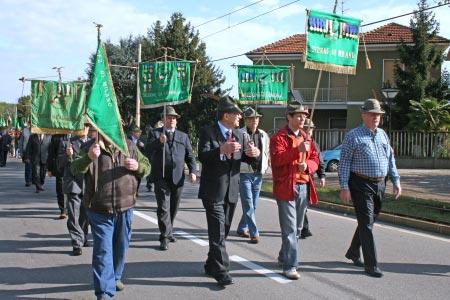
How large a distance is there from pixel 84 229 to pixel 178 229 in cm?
194

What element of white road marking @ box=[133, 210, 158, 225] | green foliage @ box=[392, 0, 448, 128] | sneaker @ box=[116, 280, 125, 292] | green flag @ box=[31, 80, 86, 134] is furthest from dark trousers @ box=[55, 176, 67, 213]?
green foliage @ box=[392, 0, 448, 128]

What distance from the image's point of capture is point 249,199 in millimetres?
8555

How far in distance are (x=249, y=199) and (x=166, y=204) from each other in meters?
1.38

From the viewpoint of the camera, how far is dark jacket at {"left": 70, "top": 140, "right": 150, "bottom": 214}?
532cm

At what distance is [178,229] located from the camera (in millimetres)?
9594

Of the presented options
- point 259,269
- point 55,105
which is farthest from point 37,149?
point 259,269

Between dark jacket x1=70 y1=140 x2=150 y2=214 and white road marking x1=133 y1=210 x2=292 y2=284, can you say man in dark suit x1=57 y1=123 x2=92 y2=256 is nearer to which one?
white road marking x1=133 y1=210 x2=292 y2=284

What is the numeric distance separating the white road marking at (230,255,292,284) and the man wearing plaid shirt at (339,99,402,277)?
1.08 m

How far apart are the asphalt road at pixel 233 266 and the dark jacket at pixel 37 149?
5034mm

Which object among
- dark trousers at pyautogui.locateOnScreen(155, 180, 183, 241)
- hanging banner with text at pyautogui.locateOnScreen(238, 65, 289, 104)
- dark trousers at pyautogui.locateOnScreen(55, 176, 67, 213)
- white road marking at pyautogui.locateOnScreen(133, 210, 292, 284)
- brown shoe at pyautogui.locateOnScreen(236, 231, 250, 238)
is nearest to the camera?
white road marking at pyautogui.locateOnScreen(133, 210, 292, 284)

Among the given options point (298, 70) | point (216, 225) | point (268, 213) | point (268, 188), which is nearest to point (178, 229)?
point (268, 213)

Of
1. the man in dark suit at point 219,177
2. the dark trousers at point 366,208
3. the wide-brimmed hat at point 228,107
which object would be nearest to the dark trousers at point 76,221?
the man in dark suit at point 219,177

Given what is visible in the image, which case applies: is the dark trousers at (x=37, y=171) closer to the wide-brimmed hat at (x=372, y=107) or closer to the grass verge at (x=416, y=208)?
the grass verge at (x=416, y=208)

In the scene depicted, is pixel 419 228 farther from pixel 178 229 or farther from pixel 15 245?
pixel 15 245
